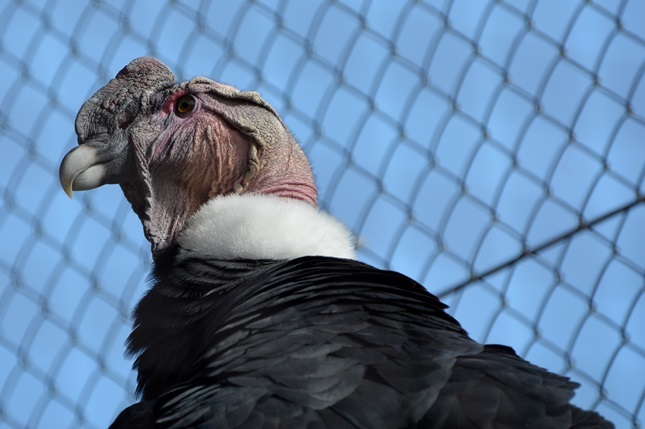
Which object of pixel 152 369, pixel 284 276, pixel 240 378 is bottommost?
pixel 152 369

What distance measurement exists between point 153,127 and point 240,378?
4.15 feet

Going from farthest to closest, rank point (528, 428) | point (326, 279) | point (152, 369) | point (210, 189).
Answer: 1. point (210, 189)
2. point (152, 369)
3. point (326, 279)
4. point (528, 428)

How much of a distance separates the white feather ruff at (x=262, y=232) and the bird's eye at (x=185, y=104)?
0.37 meters

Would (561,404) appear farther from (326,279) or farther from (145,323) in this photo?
(145,323)

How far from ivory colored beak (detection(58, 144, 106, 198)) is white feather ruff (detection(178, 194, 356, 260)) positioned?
0.96 ft

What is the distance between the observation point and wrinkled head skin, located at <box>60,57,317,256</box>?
132 inches

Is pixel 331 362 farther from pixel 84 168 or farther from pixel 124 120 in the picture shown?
pixel 124 120

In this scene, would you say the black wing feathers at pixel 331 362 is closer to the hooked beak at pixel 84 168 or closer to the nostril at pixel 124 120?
the hooked beak at pixel 84 168

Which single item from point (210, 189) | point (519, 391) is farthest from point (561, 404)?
point (210, 189)

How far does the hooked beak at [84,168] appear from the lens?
A: 324 centimetres

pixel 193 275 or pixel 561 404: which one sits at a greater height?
pixel 561 404

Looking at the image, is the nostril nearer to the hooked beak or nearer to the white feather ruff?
the hooked beak

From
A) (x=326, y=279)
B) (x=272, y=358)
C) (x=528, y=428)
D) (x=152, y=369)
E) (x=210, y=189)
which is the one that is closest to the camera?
(x=528, y=428)

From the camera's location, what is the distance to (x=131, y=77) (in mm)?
3561
